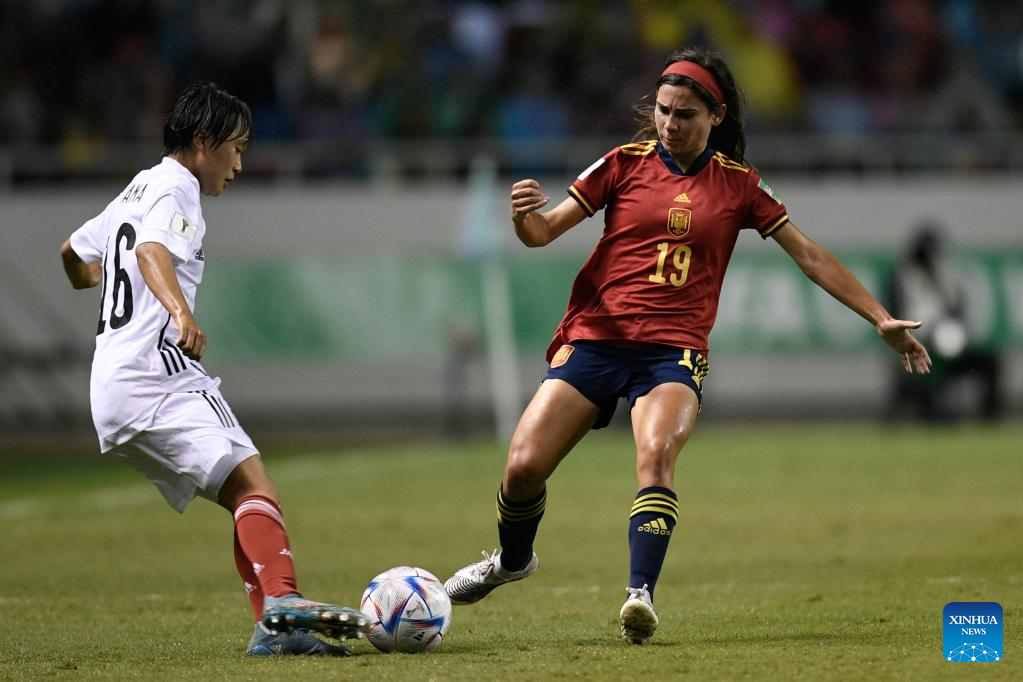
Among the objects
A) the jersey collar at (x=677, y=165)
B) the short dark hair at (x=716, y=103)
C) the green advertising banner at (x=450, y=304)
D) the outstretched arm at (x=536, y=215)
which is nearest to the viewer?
the outstretched arm at (x=536, y=215)

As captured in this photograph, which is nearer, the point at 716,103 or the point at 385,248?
the point at 716,103

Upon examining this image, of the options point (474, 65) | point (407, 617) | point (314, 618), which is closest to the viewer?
point (314, 618)

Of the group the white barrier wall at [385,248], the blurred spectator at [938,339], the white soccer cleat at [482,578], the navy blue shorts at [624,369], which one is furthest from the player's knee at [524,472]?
the white barrier wall at [385,248]

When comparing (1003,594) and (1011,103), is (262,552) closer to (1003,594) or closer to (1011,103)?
(1003,594)

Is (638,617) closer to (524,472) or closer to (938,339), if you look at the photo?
(524,472)

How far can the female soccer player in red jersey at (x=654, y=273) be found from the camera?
6.61 m

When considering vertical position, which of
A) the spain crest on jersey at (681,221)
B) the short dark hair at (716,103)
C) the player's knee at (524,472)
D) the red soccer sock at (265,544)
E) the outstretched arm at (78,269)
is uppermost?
the short dark hair at (716,103)

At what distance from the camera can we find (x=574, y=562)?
32.0 ft

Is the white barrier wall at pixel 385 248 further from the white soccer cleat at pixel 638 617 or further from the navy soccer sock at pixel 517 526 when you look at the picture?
the white soccer cleat at pixel 638 617

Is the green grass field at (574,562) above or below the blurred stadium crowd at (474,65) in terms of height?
below

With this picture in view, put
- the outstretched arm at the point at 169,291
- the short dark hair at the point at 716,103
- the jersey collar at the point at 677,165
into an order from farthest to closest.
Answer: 1. the jersey collar at the point at 677,165
2. the short dark hair at the point at 716,103
3. the outstretched arm at the point at 169,291

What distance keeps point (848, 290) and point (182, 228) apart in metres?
2.78

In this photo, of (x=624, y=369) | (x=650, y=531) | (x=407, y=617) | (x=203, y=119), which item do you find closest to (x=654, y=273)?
(x=624, y=369)

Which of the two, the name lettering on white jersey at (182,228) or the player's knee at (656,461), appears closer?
the name lettering on white jersey at (182,228)
